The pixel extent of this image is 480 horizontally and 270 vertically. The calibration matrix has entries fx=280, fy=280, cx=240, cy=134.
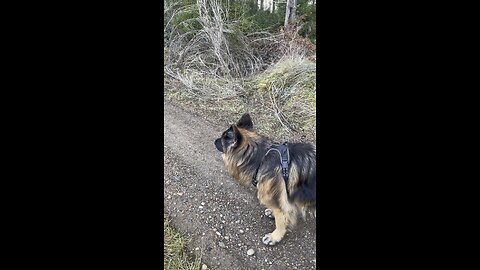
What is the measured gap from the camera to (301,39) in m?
7.29

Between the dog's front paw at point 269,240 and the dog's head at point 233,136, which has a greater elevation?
the dog's head at point 233,136

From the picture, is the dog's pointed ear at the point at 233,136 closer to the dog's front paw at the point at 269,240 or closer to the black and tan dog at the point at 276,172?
the black and tan dog at the point at 276,172

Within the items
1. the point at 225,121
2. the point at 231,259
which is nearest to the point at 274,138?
the point at 225,121

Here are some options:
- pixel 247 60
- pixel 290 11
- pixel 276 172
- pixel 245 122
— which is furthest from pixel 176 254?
pixel 290 11

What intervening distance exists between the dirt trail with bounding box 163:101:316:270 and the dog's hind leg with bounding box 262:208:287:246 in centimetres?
7

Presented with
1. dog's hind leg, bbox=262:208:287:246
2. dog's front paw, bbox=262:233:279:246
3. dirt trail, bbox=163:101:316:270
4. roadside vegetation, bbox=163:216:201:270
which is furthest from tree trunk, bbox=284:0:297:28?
roadside vegetation, bbox=163:216:201:270

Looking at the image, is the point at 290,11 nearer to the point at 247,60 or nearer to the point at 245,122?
the point at 247,60

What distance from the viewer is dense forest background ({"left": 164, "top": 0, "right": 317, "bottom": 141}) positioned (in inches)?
220

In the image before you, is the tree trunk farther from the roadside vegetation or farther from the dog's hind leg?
the roadside vegetation

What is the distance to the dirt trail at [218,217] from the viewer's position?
321 cm

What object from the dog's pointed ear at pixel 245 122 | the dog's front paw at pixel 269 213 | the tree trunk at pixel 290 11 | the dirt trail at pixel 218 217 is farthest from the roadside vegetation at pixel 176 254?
the tree trunk at pixel 290 11
